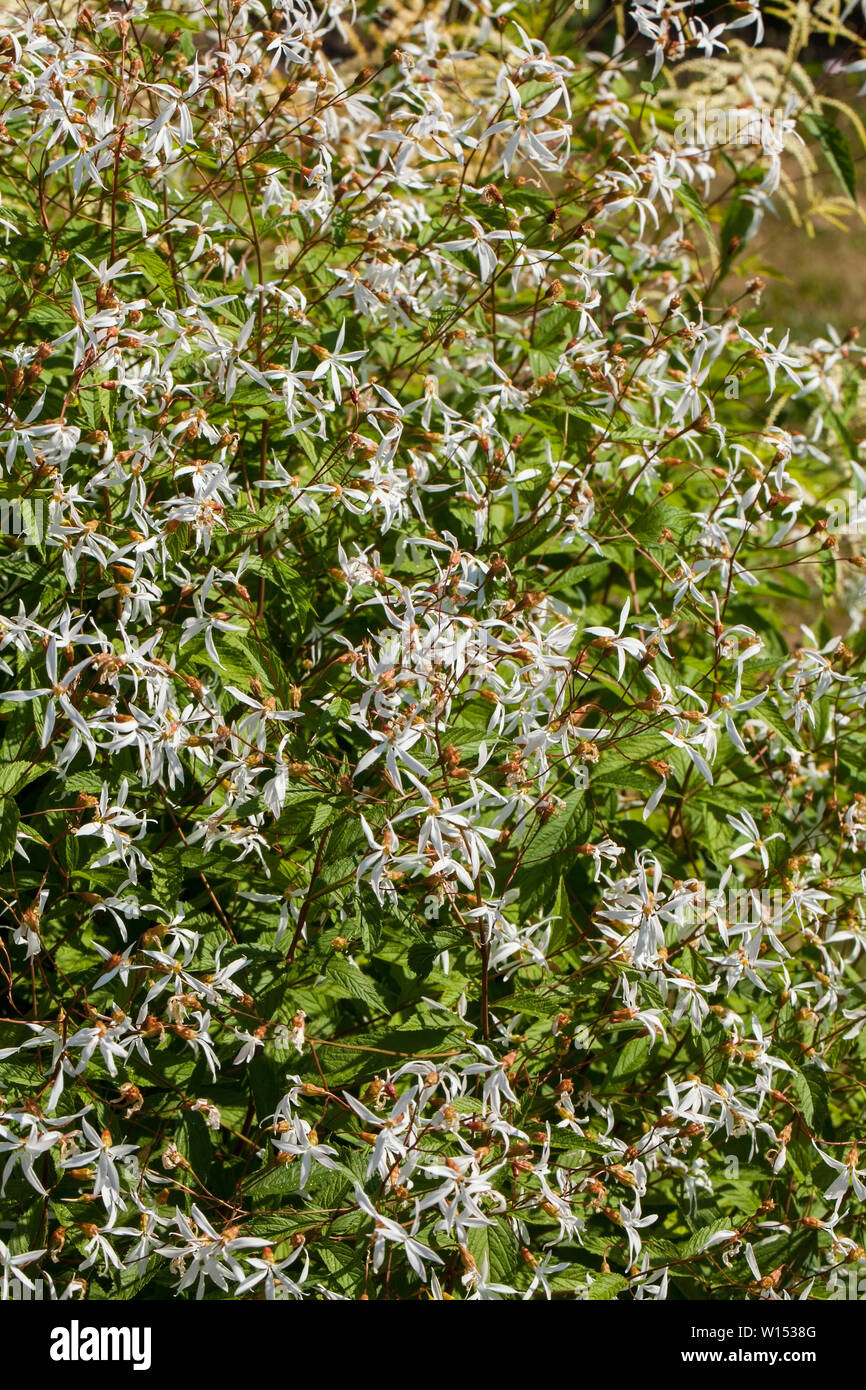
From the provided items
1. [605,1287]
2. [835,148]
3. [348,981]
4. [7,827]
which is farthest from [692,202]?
[605,1287]

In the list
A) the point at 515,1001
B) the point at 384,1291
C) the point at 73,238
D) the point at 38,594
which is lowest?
the point at 384,1291

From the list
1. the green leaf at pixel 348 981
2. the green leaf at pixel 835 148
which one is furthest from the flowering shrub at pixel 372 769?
the green leaf at pixel 835 148

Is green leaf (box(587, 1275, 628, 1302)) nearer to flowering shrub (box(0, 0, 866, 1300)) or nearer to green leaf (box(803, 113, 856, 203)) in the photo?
flowering shrub (box(0, 0, 866, 1300))

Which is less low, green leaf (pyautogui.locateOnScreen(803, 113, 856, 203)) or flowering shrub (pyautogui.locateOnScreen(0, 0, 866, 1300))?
green leaf (pyautogui.locateOnScreen(803, 113, 856, 203))

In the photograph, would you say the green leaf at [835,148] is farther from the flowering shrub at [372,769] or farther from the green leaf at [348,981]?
the green leaf at [348,981]

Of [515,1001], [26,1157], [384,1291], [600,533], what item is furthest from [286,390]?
[384,1291]

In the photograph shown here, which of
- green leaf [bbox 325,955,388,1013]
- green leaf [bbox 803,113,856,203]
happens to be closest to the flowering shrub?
green leaf [bbox 325,955,388,1013]

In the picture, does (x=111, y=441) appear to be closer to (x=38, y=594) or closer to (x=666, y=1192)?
(x=38, y=594)

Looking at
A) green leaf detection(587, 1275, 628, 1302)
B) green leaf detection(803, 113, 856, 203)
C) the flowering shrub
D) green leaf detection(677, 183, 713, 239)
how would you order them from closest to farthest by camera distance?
the flowering shrub < green leaf detection(587, 1275, 628, 1302) < green leaf detection(677, 183, 713, 239) < green leaf detection(803, 113, 856, 203)
